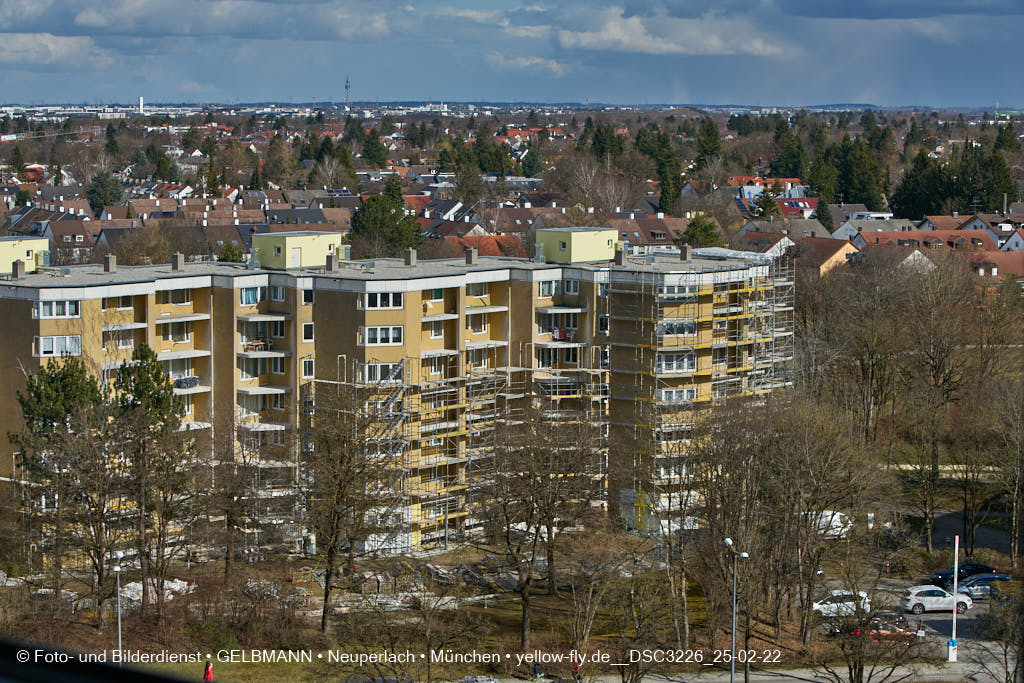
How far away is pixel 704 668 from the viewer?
19922 millimetres

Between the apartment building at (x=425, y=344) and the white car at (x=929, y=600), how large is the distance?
17.6 feet

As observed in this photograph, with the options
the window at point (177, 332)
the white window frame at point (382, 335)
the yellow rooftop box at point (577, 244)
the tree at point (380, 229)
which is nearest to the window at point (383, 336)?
the white window frame at point (382, 335)

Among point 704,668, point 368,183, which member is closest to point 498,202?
point 368,183

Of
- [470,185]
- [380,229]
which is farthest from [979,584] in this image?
[470,185]

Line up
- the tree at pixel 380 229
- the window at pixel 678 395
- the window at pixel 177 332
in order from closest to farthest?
the window at pixel 177 332, the window at pixel 678 395, the tree at pixel 380 229

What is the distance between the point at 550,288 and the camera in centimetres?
2839

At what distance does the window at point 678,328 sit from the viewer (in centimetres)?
2678

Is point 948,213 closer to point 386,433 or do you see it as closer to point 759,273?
point 759,273

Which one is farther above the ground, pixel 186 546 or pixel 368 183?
pixel 368 183

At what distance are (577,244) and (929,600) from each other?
11.3 metres

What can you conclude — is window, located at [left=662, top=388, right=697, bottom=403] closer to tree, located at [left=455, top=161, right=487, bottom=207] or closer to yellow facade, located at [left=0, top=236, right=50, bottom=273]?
yellow facade, located at [left=0, top=236, right=50, bottom=273]

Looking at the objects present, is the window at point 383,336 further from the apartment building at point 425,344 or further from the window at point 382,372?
the window at point 382,372

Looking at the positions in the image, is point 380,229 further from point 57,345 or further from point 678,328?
point 57,345

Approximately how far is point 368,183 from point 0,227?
31.2 meters
